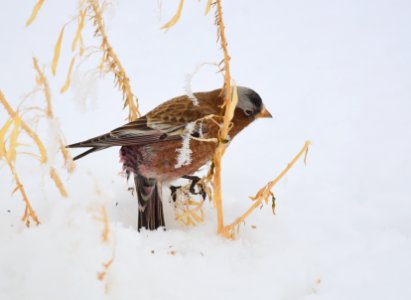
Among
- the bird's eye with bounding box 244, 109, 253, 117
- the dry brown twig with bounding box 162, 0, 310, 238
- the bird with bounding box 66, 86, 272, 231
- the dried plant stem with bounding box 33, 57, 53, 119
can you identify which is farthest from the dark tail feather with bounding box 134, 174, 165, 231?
the dried plant stem with bounding box 33, 57, 53, 119

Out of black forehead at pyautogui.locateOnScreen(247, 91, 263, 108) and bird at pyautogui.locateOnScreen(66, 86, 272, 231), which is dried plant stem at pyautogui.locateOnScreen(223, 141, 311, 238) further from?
black forehead at pyautogui.locateOnScreen(247, 91, 263, 108)

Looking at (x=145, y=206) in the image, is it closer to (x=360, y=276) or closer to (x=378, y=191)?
(x=360, y=276)

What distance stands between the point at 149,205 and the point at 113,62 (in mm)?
671

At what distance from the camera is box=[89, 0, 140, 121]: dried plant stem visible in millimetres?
2251

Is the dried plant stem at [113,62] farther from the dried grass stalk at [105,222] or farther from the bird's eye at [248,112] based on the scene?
the dried grass stalk at [105,222]

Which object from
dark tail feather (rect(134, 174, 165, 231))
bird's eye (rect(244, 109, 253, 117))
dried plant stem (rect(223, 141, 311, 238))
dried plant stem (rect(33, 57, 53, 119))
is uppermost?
dried plant stem (rect(33, 57, 53, 119))

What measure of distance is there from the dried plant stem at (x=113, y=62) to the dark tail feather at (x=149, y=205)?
36 centimetres

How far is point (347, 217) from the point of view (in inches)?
98.0

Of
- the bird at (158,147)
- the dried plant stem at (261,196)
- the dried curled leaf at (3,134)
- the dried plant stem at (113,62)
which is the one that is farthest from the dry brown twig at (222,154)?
the dried curled leaf at (3,134)

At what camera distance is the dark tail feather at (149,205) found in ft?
7.55

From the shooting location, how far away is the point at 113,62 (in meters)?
2.42

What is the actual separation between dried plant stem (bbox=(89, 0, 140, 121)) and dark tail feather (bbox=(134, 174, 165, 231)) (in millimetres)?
364

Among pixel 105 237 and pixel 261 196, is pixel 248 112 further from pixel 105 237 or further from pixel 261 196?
pixel 105 237

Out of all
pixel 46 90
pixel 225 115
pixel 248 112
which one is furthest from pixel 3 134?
pixel 248 112
